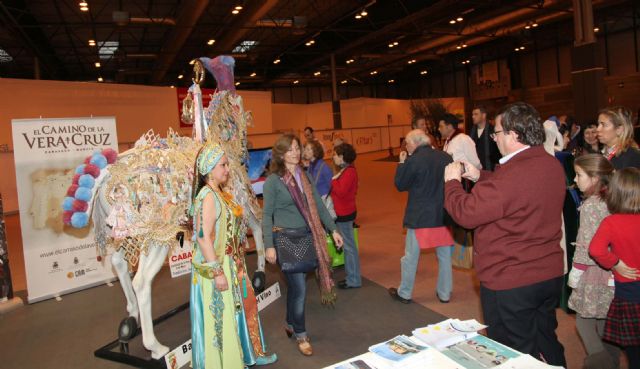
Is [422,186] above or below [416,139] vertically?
below

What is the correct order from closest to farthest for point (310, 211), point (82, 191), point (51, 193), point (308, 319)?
Answer: point (310, 211), point (82, 191), point (308, 319), point (51, 193)

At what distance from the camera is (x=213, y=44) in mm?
15758

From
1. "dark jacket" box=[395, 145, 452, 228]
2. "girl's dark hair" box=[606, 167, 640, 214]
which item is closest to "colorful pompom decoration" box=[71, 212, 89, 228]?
"dark jacket" box=[395, 145, 452, 228]

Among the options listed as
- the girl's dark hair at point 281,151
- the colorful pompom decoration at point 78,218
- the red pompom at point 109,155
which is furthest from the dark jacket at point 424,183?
the colorful pompom decoration at point 78,218

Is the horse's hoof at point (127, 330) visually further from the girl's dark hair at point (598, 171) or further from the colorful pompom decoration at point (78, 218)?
the girl's dark hair at point (598, 171)

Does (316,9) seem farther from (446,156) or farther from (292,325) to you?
(292,325)

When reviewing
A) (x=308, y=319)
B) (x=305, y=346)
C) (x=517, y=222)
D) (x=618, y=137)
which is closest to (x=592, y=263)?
(x=517, y=222)

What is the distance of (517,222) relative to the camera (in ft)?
6.20

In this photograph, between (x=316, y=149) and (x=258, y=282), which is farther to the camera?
(x=316, y=149)

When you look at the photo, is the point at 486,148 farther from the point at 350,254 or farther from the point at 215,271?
the point at 215,271

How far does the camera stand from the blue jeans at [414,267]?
3959mm

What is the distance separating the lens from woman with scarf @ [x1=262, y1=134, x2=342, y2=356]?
10.1 feet

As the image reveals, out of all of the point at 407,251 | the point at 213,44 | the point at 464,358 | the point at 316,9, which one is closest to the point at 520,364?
the point at 464,358

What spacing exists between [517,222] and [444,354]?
66cm
